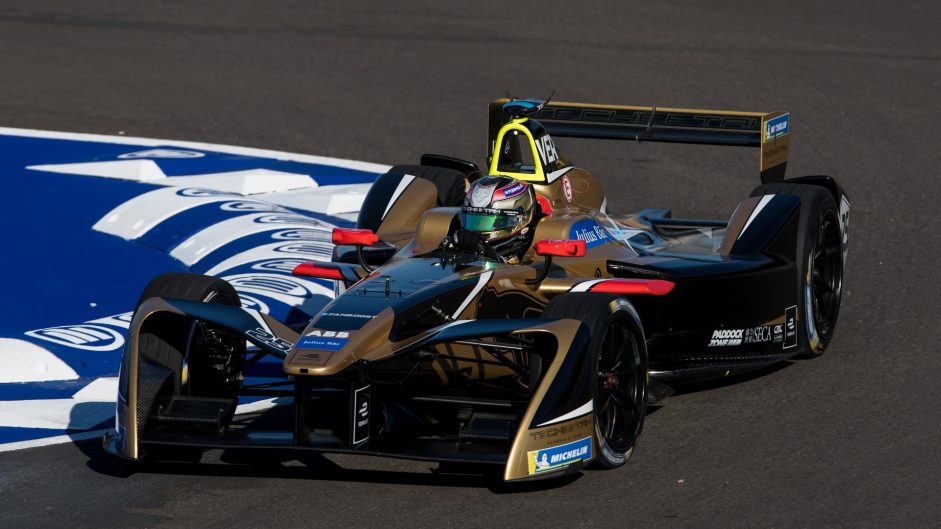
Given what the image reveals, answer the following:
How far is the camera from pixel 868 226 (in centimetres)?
1278

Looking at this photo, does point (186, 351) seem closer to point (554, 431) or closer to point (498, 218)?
point (498, 218)

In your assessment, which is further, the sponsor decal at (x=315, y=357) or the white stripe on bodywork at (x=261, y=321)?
the white stripe on bodywork at (x=261, y=321)

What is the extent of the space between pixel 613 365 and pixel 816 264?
2.92m

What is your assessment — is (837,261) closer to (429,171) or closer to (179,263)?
(429,171)

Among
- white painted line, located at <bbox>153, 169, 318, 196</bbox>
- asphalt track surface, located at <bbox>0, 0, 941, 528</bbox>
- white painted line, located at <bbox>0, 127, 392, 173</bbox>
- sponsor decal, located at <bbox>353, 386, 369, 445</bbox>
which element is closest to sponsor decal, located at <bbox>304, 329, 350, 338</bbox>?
sponsor decal, located at <bbox>353, 386, 369, 445</bbox>

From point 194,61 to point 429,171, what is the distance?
29.3 feet

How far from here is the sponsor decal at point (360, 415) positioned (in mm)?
6738

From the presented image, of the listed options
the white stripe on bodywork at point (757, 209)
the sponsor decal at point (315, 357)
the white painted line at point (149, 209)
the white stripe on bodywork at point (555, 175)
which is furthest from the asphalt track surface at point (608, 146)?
the white painted line at point (149, 209)

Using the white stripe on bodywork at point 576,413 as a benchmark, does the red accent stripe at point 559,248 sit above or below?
above

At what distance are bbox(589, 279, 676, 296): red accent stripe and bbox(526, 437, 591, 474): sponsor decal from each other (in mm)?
1215

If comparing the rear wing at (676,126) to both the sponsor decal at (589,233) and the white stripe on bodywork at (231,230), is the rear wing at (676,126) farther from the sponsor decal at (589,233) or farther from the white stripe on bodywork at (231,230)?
the white stripe on bodywork at (231,230)

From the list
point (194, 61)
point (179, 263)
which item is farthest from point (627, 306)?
point (194, 61)

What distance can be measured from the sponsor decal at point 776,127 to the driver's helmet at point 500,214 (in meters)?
A: 2.46

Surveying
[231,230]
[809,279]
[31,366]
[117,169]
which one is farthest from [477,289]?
[117,169]
